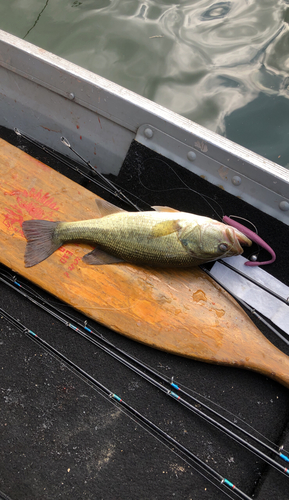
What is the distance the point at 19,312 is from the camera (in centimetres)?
260

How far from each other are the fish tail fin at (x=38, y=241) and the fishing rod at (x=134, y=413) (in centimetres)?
48

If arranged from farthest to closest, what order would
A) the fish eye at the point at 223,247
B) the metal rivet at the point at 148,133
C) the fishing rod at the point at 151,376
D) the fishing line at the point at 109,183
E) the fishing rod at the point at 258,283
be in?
the fishing line at the point at 109,183, the metal rivet at the point at 148,133, the fishing rod at the point at 258,283, the fish eye at the point at 223,247, the fishing rod at the point at 151,376

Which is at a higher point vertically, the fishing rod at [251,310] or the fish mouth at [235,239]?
the fish mouth at [235,239]

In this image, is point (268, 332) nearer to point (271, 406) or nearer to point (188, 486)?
point (271, 406)

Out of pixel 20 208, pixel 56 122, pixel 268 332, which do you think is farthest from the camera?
pixel 56 122

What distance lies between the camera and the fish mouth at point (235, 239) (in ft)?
7.27

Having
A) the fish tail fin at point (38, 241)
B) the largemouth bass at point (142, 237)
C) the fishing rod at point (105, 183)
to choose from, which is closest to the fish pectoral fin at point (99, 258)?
the largemouth bass at point (142, 237)

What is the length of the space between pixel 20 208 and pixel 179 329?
1.53 metres

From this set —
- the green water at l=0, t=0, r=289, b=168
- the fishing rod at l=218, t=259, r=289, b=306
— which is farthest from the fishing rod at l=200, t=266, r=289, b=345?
→ the green water at l=0, t=0, r=289, b=168

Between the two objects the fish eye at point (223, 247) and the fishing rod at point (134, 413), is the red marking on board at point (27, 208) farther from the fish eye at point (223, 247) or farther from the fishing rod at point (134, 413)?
the fish eye at point (223, 247)

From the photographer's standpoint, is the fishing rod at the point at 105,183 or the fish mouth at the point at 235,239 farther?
the fishing rod at the point at 105,183

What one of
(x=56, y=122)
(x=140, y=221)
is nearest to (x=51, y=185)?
(x=56, y=122)

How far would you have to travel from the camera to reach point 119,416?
2316 millimetres

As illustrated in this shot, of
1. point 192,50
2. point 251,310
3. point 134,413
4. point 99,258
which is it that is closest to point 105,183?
point 99,258
